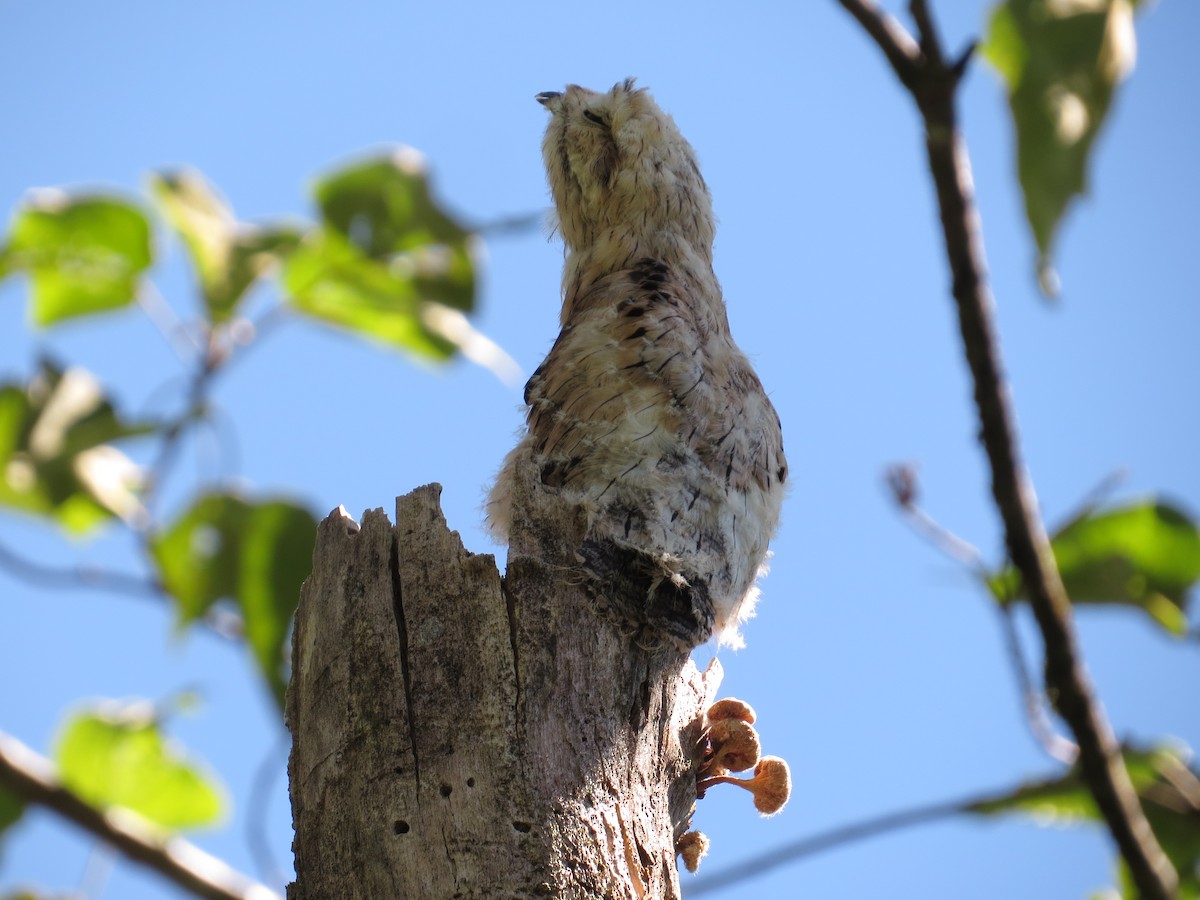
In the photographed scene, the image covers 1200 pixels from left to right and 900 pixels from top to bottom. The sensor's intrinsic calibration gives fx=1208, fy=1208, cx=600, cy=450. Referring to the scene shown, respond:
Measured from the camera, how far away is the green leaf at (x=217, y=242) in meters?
1.62

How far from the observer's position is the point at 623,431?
3.00m

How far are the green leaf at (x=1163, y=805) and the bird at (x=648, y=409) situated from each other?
67.9 inches

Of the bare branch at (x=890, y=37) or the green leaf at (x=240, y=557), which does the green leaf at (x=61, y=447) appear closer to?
the green leaf at (x=240, y=557)

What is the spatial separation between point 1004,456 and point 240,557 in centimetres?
107

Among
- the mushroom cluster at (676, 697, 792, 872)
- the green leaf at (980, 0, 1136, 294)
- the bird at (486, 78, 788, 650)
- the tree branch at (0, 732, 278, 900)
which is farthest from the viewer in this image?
the mushroom cluster at (676, 697, 792, 872)

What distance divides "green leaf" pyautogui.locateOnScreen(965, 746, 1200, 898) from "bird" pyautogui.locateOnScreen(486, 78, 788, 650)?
1724mm

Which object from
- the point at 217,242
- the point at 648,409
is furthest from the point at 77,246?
the point at 648,409

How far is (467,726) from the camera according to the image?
2.40 meters

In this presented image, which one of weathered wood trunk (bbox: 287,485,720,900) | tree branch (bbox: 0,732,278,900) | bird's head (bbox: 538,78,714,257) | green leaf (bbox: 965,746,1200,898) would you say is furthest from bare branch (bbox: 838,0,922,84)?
bird's head (bbox: 538,78,714,257)

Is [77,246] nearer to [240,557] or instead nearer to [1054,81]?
[240,557]

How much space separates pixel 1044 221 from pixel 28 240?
1384mm

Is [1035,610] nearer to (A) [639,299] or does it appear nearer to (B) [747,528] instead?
(B) [747,528]

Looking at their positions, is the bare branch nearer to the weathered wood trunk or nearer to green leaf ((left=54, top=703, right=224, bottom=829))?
green leaf ((left=54, top=703, right=224, bottom=829))

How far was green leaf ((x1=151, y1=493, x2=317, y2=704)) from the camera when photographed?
148cm
